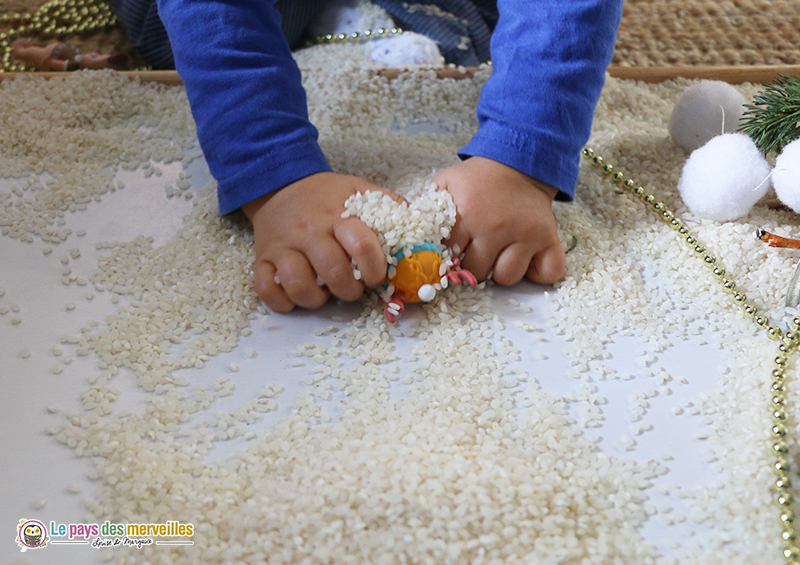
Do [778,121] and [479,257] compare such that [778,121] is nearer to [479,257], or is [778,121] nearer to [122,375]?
[479,257]

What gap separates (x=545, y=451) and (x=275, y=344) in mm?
298

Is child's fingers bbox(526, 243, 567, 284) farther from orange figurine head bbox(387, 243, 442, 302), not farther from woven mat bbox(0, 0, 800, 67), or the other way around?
woven mat bbox(0, 0, 800, 67)

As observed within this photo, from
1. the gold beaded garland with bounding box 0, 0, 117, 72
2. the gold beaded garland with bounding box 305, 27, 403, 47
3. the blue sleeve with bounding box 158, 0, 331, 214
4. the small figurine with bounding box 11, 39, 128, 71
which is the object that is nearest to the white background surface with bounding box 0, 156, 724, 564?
the blue sleeve with bounding box 158, 0, 331, 214

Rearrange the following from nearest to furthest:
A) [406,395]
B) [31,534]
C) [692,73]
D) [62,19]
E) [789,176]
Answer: [31,534]
[406,395]
[789,176]
[692,73]
[62,19]

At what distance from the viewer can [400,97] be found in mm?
1053

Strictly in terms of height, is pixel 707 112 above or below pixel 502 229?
above

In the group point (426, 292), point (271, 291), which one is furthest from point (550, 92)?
point (271, 291)

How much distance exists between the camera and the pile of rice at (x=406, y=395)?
0.51 m

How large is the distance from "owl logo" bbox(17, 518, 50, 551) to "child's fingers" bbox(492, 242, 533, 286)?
19.6 inches

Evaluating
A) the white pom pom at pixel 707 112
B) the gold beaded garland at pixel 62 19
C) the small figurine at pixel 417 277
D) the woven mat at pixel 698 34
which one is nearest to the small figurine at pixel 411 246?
the small figurine at pixel 417 277

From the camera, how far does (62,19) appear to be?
4.42 feet

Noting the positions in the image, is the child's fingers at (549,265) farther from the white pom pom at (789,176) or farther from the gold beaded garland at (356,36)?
the gold beaded garland at (356,36)

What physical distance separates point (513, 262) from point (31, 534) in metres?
0.52

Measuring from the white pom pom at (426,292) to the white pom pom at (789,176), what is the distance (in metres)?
0.44
